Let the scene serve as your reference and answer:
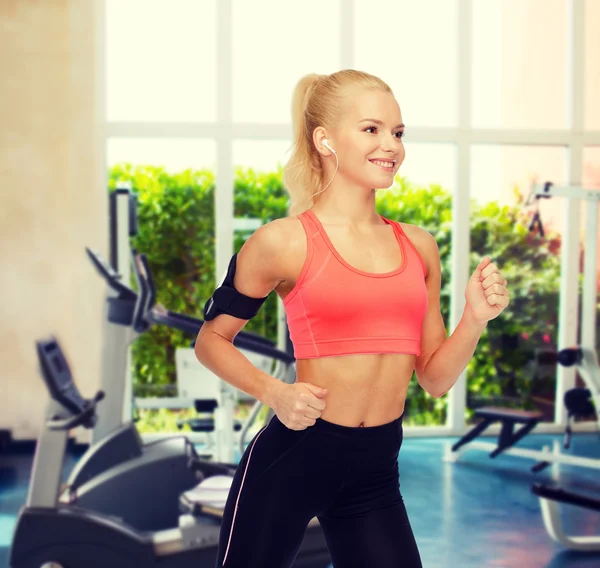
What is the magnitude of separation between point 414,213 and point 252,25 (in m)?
1.85

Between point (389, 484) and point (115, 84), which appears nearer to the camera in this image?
point (389, 484)

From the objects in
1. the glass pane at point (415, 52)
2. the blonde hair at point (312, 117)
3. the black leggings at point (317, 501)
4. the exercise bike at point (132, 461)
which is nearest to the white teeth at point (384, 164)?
the blonde hair at point (312, 117)

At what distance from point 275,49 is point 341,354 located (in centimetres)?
442

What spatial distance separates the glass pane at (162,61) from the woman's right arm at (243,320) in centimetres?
413

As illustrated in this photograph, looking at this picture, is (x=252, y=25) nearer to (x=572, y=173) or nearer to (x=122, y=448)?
(x=572, y=173)

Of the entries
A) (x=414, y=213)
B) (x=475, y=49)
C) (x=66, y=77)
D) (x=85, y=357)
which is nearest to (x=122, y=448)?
(x=85, y=357)

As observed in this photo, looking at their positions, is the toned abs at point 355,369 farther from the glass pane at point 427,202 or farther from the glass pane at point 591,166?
the glass pane at point 591,166

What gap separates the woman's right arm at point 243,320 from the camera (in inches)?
50.4

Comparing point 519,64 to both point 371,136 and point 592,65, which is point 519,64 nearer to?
point 592,65

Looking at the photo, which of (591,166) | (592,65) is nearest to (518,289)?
(591,166)

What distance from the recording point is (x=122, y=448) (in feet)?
11.0

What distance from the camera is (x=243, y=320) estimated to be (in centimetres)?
133

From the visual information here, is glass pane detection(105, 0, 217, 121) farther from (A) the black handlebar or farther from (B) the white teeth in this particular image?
(B) the white teeth

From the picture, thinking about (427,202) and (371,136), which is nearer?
(371,136)
